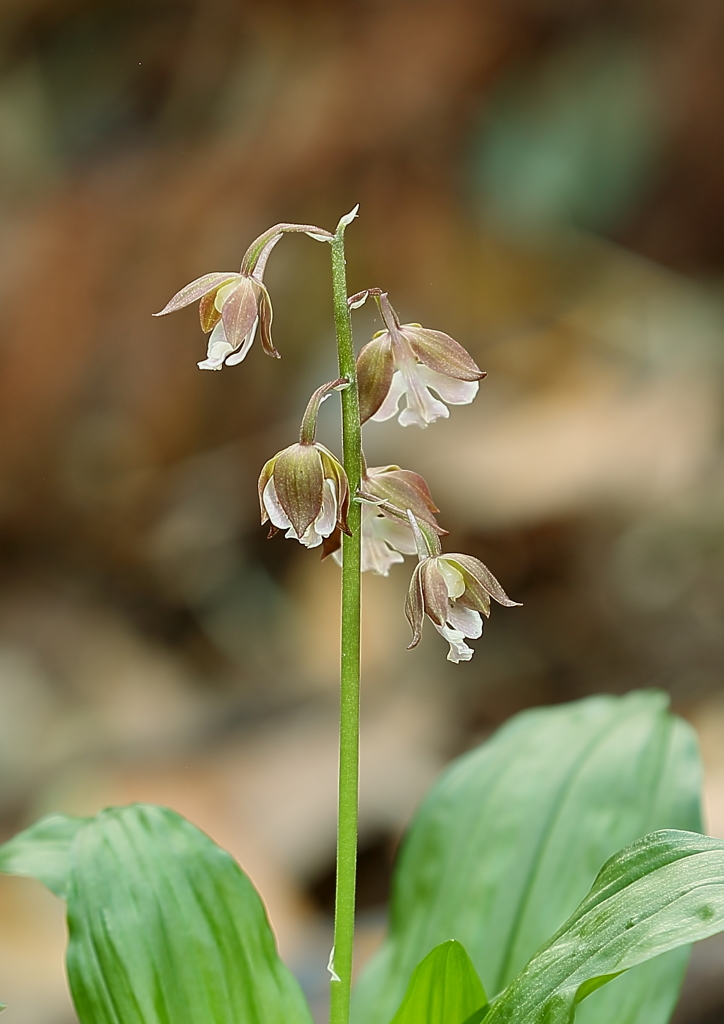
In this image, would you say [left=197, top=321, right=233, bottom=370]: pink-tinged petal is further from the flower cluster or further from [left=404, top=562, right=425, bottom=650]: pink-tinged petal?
[left=404, top=562, right=425, bottom=650]: pink-tinged petal

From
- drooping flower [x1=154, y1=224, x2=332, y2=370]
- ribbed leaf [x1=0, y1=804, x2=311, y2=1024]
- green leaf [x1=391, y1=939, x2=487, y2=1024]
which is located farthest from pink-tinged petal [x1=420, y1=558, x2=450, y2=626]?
ribbed leaf [x1=0, y1=804, x2=311, y2=1024]

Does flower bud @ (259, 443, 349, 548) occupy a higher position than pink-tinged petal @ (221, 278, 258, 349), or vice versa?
pink-tinged petal @ (221, 278, 258, 349)

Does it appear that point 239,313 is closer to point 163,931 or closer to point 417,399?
point 417,399

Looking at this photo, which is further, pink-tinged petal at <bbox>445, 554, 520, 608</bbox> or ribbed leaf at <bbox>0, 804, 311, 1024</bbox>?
ribbed leaf at <bbox>0, 804, 311, 1024</bbox>

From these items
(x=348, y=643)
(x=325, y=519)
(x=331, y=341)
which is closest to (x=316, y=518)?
(x=325, y=519)

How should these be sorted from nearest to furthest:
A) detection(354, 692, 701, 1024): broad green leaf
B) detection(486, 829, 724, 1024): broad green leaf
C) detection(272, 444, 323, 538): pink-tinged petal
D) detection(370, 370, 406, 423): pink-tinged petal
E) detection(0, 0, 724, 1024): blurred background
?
detection(486, 829, 724, 1024): broad green leaf, detection(272, 444, 323, 538): pink-tinged petal, detection(370, 370, 406, 423): pink-tinged petal, detection(354, 692, 701, 1024): broad green leaf, detection(0, 0, 724, 1024): blurred background

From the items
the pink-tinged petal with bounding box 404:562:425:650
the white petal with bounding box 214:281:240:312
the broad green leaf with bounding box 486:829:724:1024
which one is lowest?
the broad green leaf with bounding box 486:829:724:1024
